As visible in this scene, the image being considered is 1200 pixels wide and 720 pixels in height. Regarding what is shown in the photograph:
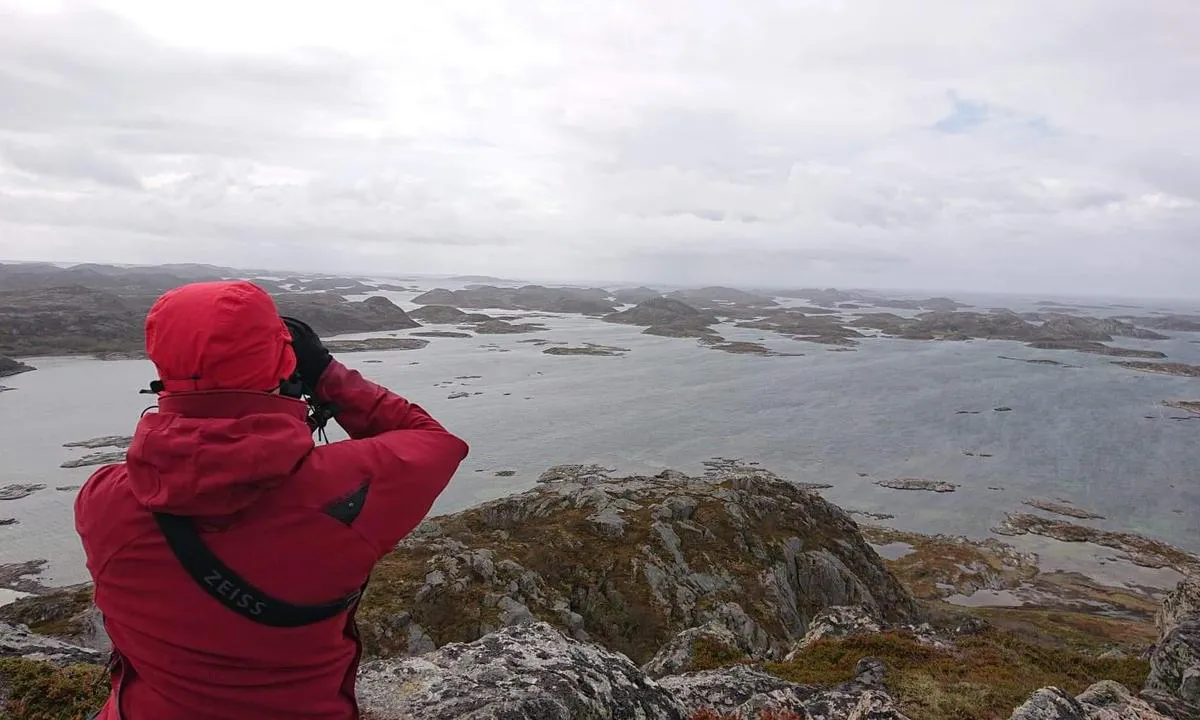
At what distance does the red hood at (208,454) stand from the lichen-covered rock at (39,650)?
27.7ft

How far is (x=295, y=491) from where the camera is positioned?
7.80 feet

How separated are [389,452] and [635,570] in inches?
921

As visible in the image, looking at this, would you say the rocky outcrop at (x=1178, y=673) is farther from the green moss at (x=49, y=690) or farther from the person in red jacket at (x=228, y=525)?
the green moss at (x=49, y=690)

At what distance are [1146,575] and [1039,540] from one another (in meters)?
6.26

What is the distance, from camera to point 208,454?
85.7 inches

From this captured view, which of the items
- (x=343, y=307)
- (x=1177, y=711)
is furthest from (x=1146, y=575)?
(x=343, y=307)

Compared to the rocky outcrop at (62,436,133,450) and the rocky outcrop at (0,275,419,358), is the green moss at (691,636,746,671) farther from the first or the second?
the rocky outcrop at (0,275,419,358)

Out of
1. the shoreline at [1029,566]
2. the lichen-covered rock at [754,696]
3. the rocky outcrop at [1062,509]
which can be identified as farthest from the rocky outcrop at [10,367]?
the rocky outcrop at [1062,509]

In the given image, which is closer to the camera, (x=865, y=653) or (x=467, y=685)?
(x=467, y=685)

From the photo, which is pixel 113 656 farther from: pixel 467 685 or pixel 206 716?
pixel 467 685

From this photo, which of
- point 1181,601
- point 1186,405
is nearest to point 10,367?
point 1181,601

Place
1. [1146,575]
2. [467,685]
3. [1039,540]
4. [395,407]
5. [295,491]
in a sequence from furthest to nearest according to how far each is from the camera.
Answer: [1039,540] → [1146,575] → [467,685] → [395,407] → [295,491]

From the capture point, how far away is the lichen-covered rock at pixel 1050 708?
8367mm

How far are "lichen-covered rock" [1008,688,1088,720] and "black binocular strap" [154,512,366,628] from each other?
973 centimetres
